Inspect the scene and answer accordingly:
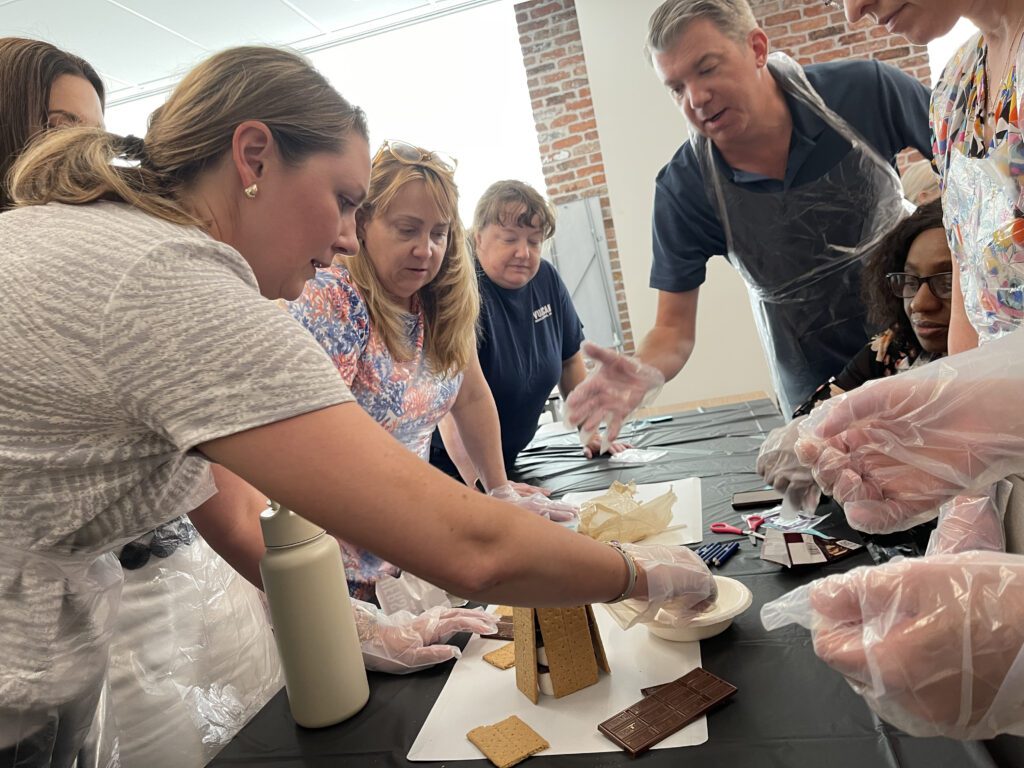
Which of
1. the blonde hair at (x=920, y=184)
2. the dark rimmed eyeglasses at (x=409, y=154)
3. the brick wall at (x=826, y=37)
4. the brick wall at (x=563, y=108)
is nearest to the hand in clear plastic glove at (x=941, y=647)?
the dark rimmed eyeglasses at (x=409, y=154)

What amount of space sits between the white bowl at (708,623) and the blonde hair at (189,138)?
2.44 feet

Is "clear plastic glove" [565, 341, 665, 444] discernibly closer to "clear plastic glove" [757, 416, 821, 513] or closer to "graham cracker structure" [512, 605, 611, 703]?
"clear plastic glove" [757, 416, 821, 513]

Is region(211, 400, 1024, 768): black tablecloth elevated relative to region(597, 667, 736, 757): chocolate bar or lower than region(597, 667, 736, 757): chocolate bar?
lower

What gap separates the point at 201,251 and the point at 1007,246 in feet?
2.90

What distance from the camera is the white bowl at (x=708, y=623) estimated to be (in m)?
0.87

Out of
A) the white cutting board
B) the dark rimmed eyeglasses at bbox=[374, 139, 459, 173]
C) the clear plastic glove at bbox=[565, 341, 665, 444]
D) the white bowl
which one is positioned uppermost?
the dark rimmed eyeglasses at bbox=[374, 139, 459, 173]

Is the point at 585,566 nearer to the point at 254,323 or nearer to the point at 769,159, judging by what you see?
the point at 254,323

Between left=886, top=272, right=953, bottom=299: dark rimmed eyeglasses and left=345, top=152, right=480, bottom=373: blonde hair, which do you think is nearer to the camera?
left=886, top=272, right=953, bottom=299: dark rimmed eyeglasses

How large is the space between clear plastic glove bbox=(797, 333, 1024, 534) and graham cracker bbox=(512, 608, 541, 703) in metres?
0.38

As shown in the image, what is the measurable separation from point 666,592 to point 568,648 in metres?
0.14

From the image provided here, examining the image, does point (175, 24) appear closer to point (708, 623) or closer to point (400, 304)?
point (400, 304)

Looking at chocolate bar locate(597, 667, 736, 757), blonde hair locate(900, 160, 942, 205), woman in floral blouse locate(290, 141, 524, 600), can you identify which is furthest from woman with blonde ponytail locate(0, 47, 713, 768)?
blonde hair locate(900, 160, 942, 205)

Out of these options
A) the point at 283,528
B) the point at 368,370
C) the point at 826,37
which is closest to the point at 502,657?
the point at 283,528

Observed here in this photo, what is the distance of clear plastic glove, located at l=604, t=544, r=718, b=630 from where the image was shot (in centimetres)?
85
